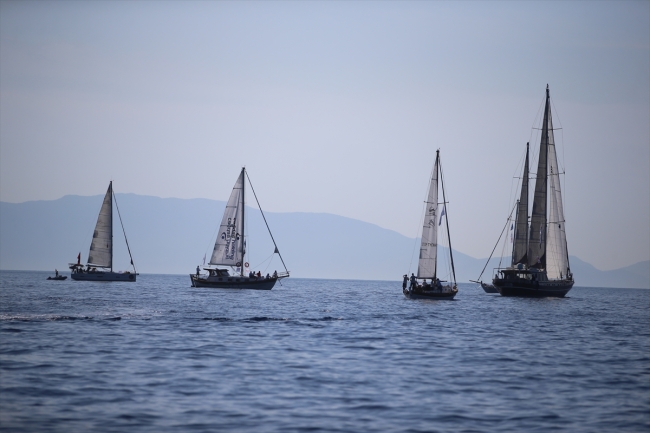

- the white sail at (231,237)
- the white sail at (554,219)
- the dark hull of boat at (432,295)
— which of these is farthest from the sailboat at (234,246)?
the white sail at (554,219)

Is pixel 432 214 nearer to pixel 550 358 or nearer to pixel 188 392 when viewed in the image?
pixel 550 358

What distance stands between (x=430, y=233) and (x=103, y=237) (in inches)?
2626

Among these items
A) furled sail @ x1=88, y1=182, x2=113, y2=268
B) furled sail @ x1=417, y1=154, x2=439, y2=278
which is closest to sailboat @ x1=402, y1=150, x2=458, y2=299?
furled sail @ x1=417, y1=154, x2=439, y2=278

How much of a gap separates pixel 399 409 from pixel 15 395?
1176 cm

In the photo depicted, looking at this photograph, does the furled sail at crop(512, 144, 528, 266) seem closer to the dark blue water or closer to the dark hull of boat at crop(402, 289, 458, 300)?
the dark hull of boat at crop(402, 289, 458, 300)

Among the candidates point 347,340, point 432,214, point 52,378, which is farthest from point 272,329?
point 432,214

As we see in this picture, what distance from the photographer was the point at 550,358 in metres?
37.7

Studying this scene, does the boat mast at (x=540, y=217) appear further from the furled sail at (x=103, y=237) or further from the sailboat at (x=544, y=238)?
the furled sail at (x=103, y=237)

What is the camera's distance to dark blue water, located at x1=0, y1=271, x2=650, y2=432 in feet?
72.5

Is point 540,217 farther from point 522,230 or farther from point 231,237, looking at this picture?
point 231,237

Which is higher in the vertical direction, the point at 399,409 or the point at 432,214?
the point at 432,214

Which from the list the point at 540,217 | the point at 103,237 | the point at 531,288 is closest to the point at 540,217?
the point at 540,217

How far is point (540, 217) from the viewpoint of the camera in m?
108

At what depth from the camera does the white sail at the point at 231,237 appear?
4518 inches
